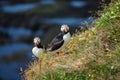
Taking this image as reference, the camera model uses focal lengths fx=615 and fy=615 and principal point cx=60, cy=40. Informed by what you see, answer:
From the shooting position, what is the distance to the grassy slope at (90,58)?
395 inches

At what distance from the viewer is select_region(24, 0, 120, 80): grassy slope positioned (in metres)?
10.0

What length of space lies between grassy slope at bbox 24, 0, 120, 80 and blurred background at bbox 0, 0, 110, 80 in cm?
1815

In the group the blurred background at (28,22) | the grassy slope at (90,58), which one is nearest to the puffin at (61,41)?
the grassy slope at (90,58)

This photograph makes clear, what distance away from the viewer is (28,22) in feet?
112

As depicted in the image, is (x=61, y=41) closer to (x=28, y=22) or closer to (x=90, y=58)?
(x=90, y=58)

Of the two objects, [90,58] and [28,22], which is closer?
[90,58]

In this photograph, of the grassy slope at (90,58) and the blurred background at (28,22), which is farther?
the blurred background at (28,22)

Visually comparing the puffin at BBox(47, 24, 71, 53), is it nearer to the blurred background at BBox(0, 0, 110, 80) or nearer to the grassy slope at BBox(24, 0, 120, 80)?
the grassy slope at BBox(24, 0, 120, 80)

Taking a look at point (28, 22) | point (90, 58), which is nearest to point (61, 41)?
point (90, 58)

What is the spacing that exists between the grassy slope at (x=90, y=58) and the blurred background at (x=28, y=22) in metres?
18.2

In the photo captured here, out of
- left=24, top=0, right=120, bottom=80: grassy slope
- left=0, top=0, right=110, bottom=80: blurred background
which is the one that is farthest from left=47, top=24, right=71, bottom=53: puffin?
left=0, top=0, right=110, bottom=80: blurred background

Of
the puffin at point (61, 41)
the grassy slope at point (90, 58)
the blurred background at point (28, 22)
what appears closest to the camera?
the grassy slope at point (90, 58)

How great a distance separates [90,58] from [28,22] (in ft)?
78.9

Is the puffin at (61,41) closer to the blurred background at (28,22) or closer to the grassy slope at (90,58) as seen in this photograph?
the grassy slope at (90,58)
